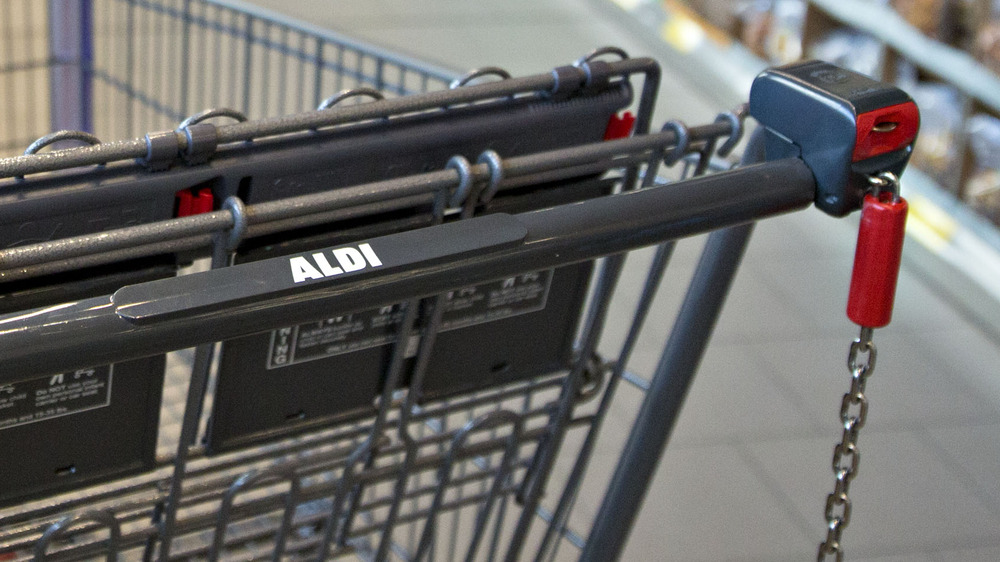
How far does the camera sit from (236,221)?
2.65ft

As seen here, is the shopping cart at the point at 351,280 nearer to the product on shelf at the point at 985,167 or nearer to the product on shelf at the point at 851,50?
the product on shelf at the point at 985,167

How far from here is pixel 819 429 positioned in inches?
101

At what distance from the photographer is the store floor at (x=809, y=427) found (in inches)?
89.4

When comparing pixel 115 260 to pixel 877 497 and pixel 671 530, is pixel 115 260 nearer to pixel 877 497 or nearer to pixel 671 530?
pixel 671 530

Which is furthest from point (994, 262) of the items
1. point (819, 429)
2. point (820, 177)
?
point (820, 177)

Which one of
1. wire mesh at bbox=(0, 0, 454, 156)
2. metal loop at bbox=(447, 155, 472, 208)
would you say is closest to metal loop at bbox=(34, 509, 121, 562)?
metal loop at bbox=(447, 155, 472, 208)

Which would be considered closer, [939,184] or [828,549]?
[828,549]

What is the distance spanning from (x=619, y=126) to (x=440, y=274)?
1.24 feet

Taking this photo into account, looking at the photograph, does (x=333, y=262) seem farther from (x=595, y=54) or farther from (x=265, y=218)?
(x=595, y=54)

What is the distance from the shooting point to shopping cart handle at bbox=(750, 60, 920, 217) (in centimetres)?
93

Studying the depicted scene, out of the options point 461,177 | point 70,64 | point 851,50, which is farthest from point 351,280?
point 851,50

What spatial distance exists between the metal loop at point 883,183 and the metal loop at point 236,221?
52 centimetres

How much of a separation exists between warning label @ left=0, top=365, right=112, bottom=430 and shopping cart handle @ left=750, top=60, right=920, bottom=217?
617 mm

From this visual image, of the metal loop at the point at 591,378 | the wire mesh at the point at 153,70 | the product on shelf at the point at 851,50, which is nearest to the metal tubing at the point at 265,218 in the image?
the metal loop at the point at 591,378
